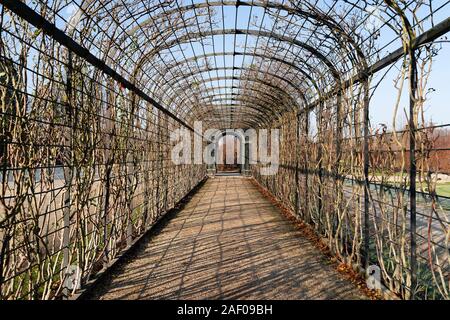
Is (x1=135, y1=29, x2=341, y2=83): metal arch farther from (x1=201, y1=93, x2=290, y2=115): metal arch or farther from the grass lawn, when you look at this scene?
(x1=201, y1=93, x2=290, y2=115): metal arch

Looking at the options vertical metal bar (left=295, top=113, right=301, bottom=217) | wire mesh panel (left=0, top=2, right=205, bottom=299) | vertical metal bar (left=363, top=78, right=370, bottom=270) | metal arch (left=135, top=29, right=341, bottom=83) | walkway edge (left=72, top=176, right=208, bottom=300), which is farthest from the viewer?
vertical metal bar (left=295, top=113, right=301, bottom=217)

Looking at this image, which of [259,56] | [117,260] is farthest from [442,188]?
[117,260]

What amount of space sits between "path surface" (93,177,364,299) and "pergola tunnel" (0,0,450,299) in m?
0.33

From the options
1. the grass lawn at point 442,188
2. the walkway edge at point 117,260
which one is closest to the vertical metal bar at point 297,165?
the grass lawn at point 442,188

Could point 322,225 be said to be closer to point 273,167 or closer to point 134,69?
point 134,69

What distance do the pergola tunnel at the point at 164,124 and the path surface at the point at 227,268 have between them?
33 centimetres

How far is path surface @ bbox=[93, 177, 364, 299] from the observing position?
10.0ft

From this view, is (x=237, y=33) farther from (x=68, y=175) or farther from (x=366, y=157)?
(x=68, y=175)

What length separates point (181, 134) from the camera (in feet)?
32.4

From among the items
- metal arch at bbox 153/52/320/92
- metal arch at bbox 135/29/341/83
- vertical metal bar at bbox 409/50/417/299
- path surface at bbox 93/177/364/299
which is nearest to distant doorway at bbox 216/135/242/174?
metal arch at bbox 153/52/320/92

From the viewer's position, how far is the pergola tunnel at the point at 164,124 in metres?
2.26

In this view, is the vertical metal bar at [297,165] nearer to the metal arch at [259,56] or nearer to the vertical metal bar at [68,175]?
the metal arch at [259,56]
